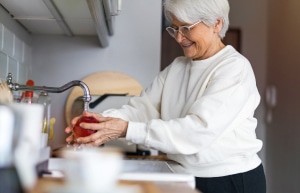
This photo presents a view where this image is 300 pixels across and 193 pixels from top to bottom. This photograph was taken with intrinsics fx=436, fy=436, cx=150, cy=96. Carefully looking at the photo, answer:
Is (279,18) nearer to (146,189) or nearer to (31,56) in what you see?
(31,56)

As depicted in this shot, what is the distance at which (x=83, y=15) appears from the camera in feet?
5.51

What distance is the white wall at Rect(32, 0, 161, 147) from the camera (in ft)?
6.98

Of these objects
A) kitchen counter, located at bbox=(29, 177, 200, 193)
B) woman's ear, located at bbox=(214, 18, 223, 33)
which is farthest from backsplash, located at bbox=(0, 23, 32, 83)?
kitchen counter, located at bbox=(29, 177, 200, 193)

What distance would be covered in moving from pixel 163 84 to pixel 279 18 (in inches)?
81.4

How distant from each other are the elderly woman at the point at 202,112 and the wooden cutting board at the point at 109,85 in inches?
26.0

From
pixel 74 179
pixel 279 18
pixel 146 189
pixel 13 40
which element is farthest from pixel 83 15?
pixel 279 18

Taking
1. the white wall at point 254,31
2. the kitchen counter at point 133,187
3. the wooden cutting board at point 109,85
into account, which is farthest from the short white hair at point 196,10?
the white wall at point 254,31

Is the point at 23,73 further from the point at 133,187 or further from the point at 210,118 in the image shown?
the point at 133,187

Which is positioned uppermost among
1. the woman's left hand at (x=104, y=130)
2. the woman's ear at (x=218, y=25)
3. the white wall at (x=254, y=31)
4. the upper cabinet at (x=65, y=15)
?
the white wall at (x=254, y=31)

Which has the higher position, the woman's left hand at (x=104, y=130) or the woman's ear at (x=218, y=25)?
the woman's ear at (x=218, y=25)

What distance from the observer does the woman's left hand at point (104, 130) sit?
108 cm

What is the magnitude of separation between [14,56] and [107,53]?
0.50 metres

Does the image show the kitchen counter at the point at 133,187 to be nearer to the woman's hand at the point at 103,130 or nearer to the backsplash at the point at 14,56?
the woman's hand at the point at 103,130

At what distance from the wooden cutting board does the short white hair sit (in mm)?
836
